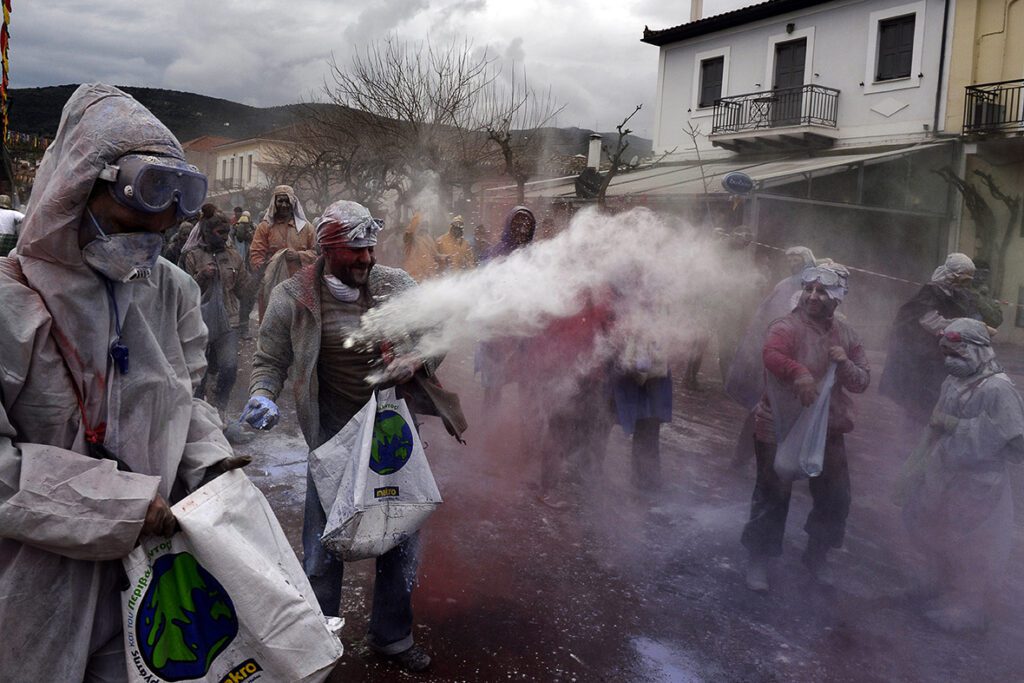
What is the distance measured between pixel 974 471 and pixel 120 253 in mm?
4288

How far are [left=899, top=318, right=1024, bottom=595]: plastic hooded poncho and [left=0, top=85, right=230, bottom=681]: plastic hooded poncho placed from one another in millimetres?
4029

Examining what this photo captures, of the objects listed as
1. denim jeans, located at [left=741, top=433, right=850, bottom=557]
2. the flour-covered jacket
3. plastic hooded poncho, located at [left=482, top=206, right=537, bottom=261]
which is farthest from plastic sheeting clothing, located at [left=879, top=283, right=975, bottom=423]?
the flour-covered jacket

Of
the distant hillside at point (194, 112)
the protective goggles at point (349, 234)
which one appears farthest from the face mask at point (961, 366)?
the distant hillside at point (194, 112)

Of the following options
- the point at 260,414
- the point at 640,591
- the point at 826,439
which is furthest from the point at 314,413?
the point at 826,439

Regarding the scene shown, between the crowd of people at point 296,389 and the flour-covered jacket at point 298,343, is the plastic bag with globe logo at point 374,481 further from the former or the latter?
the flour-covered jacket at point 298,343

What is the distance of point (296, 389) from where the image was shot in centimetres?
363

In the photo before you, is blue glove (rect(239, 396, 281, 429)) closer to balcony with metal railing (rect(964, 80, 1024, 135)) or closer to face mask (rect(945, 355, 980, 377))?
face mask (rect(945, 355, 980, 377))

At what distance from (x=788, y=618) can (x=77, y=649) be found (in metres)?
3.56

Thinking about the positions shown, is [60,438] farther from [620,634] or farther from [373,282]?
[620,634]

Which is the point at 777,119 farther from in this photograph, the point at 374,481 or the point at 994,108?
the point at 374,481

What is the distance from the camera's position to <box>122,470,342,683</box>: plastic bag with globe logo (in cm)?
190

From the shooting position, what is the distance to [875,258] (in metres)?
18.5

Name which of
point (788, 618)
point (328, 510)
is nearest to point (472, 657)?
point (328, 510)

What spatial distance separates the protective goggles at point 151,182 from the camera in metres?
1.93
